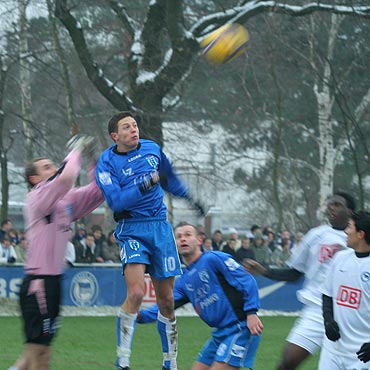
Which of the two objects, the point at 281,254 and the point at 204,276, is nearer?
the point at 204,276

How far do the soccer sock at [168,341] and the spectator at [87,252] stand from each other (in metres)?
12.9

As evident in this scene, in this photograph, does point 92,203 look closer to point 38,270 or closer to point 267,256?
point 38,270

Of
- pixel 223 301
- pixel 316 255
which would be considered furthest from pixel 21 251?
pixel 223 301

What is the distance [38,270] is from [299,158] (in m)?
31.9

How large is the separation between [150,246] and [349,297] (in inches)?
77.0

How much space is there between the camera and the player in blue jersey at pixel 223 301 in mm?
8477

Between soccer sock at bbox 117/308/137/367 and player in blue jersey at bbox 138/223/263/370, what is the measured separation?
0.67 metres

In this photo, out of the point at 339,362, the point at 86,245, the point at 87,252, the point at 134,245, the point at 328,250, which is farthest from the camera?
the point at 86,245

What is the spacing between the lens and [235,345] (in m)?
8.48

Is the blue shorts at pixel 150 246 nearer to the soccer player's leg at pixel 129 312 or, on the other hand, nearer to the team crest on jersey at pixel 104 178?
the soccer player's leg at pixel 129 312

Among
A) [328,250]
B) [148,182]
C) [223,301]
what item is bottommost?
[223,301]

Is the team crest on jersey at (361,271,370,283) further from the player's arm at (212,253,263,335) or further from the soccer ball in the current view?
the soccer ball

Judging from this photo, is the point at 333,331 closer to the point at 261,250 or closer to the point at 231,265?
the point at 231,265

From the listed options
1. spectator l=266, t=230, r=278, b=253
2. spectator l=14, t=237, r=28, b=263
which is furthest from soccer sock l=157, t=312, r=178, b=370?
spectator l=266, t=230, r=278, b=253
